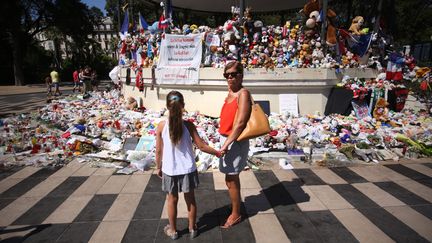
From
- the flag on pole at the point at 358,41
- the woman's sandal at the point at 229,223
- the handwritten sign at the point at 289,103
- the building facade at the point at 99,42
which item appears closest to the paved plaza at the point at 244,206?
the woman's sandal at the point at 229,223

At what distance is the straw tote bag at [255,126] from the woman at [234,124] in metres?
0.05

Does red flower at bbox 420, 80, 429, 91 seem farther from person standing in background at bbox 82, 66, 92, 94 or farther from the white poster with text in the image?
person standing in background at bbox 82, 66, 92, 94

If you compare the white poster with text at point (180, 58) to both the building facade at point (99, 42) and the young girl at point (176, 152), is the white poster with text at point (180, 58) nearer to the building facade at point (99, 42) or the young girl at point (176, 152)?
the young girl at point (176, 152)

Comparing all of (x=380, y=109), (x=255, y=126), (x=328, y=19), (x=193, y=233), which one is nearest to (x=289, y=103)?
(x=380, y=109)

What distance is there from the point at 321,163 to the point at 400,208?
172 cm

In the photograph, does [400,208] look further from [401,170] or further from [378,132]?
[378,132]

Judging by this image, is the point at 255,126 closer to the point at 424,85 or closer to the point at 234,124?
the point at 234,124

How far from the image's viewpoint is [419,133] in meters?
6.12

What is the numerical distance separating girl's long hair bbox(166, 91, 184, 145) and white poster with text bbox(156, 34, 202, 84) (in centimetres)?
560

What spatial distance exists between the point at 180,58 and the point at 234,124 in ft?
19.9

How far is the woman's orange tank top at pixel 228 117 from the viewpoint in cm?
284

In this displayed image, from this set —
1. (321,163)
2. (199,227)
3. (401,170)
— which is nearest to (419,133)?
(401,170)

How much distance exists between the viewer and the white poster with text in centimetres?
816

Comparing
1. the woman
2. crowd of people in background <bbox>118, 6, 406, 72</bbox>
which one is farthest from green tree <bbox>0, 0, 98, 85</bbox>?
the woman
